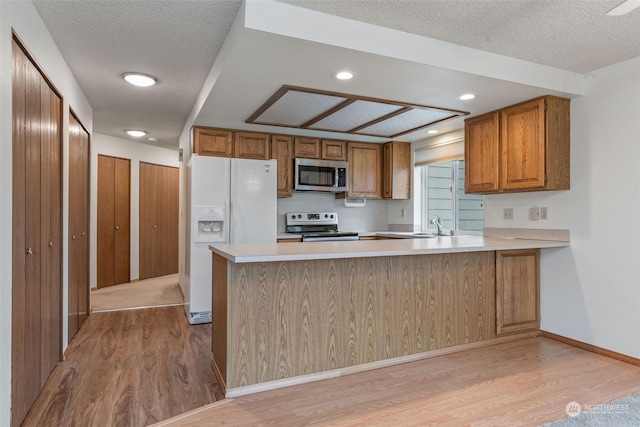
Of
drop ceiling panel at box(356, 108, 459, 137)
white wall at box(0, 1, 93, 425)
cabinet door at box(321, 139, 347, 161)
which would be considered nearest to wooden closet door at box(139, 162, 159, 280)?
cabinet door at box(321, 139, 347, 161)

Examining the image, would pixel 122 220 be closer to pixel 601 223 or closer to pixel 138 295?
pixel 138 295

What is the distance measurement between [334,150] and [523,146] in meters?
2.37

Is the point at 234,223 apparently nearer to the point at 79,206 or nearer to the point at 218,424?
the point at 79,206

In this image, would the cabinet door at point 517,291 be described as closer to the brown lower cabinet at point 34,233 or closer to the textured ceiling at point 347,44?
the textured ceiling at point 347,44

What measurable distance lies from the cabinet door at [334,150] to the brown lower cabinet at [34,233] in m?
2.95

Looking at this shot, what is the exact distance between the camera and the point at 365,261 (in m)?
2.69

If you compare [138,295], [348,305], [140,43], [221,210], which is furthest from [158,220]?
[348,305]

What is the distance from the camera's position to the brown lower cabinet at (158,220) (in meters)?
6.52

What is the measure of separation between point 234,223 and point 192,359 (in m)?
1.53

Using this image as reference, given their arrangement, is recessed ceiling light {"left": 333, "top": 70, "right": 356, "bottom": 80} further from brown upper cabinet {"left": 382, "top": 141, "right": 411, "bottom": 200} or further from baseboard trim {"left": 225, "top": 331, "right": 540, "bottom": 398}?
brown upper cabinet {"left": 382, "top": 141, "right": 411, "bottom": 200}

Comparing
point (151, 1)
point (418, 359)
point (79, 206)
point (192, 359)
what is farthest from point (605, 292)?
point (79, 206)

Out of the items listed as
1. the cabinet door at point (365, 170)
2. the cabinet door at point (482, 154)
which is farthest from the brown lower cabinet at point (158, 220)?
the cabinet door at point (482, 154)

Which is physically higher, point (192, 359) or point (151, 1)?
point (151, 1)

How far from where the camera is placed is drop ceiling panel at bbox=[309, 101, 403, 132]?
3.49m
